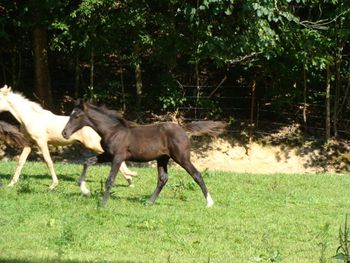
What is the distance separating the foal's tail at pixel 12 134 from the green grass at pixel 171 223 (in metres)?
0.80

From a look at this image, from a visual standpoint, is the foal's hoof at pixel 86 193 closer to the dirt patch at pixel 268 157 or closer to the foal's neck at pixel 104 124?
the foal's neck at pixel 104 124

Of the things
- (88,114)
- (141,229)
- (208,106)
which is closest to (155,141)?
(88,114)

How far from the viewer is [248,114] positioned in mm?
24719

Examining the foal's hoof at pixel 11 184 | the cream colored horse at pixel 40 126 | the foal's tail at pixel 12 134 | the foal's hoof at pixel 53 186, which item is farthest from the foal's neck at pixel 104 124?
the foal's tail at pixel 12 134

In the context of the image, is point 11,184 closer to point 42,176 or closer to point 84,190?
point 42,176

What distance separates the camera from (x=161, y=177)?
1165 centimetres

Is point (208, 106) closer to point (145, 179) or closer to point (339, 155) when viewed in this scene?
point (339, 155)

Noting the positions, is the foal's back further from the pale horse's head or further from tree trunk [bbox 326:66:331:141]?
tree trunk [bbox 326:66:331:141]

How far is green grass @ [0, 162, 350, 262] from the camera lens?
805cm

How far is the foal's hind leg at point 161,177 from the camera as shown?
11.5 m

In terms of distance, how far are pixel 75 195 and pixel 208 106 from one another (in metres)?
12.5

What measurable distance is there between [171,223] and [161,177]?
81.5 inches

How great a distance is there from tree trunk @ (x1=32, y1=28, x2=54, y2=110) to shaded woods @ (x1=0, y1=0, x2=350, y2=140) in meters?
0.03

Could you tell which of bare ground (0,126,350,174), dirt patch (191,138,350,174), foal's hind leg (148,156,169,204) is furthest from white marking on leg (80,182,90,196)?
dirt patch (191,138,350,174)
